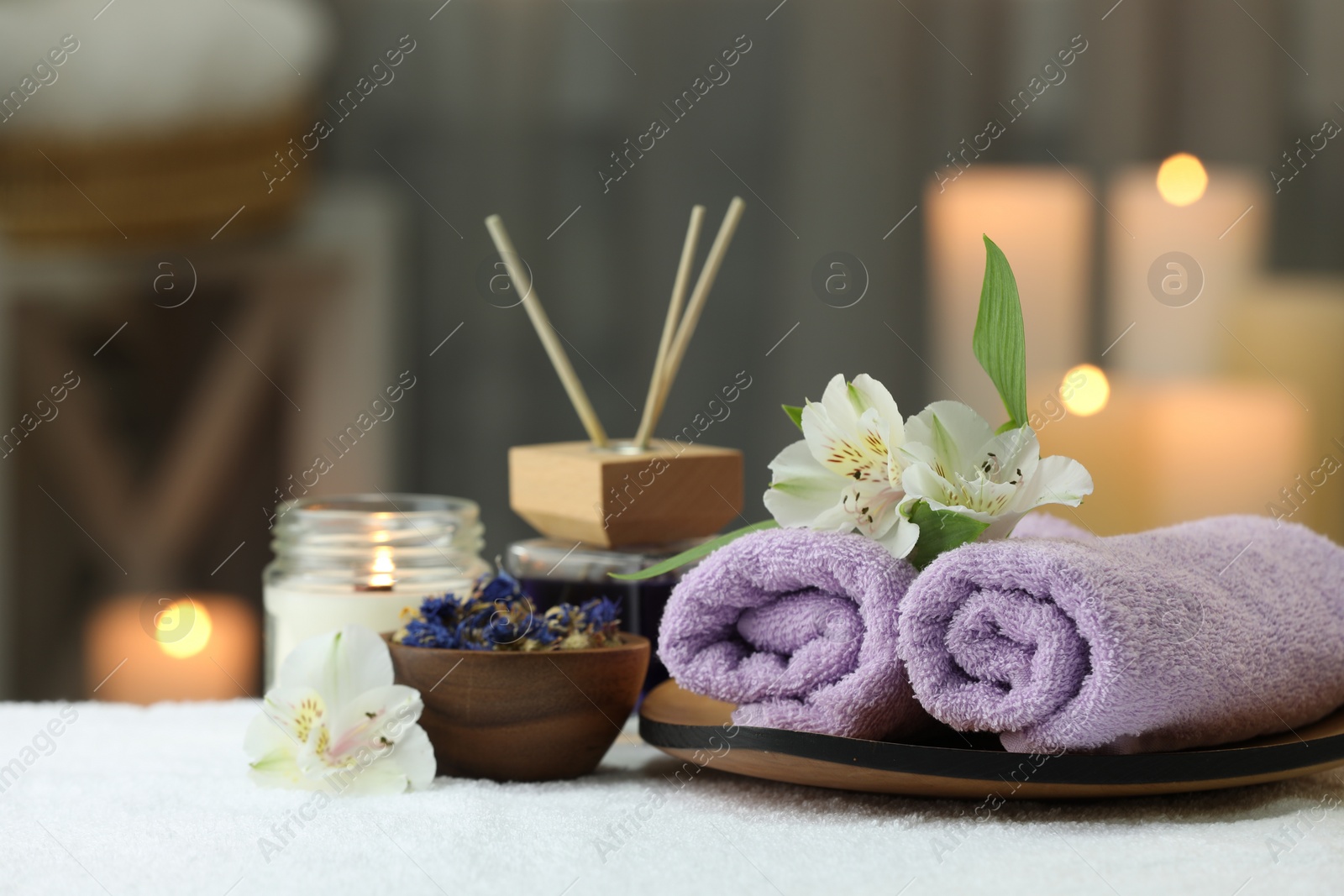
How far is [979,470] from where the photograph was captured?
1.34 ft

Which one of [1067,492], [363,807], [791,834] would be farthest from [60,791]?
[1067,492]

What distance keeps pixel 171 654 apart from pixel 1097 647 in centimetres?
104

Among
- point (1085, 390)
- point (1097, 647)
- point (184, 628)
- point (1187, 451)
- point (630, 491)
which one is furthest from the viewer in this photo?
point (184, 628)

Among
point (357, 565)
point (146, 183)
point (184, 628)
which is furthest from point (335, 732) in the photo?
point (184, 628)

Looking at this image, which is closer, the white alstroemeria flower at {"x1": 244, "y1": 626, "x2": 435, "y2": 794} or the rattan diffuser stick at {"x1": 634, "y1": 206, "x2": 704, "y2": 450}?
the white alstroemeria flower at {"x1": 244, "y1": 626, "x2": 435, "y2": 794}

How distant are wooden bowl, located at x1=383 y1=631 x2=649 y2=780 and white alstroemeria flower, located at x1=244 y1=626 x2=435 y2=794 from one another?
13 millimetres

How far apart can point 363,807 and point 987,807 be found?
0.21 meters

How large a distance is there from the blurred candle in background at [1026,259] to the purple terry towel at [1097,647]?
0.50m

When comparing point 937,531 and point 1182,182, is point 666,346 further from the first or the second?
point 1182,182

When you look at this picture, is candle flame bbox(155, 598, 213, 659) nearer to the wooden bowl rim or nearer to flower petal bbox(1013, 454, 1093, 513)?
the wooden bowl rim

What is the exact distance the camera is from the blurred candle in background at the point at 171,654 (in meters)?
1.15

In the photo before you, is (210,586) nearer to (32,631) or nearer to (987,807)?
(32,631)

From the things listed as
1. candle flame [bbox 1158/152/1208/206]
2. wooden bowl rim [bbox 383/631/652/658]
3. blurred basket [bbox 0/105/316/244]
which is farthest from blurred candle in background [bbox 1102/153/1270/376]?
blurred basket [bbox 0/105/316/244]

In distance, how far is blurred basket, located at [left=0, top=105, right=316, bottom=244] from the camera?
0.97m
